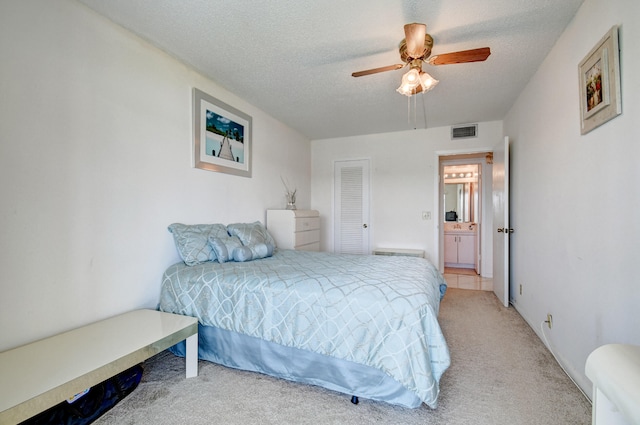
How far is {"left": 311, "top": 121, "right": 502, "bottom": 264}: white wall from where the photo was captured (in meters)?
4.32

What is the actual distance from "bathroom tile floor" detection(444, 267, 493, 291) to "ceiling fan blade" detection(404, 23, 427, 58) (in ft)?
11.6

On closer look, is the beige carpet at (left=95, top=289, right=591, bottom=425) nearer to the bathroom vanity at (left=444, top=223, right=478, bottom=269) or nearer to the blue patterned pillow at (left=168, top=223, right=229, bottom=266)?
the blue patterned pillow at (left=168, top=223, right=229, bottom=266)

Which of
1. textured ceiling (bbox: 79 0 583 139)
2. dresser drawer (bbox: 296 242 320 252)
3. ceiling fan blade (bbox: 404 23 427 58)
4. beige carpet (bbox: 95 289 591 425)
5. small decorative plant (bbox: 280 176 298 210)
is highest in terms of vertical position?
textured ceiling (bbox: 79 0 583 139)

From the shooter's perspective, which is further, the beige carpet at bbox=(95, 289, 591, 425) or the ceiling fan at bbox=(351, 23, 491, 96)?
the ceiling fan at bbox=(351, 23, 491, 96)

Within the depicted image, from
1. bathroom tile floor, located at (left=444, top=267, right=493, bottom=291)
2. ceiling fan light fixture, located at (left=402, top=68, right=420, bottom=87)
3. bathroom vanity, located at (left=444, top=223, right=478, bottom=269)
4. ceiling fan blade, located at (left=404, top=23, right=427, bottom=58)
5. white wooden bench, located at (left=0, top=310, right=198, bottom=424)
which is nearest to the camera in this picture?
white wooden bench, located at (left=0, top=310, right=198, bottom=424)

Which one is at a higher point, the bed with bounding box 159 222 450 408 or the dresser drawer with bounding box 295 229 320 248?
the dresser drawer with bounding box 295 229 320 248

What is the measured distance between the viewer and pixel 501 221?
11.3 ft

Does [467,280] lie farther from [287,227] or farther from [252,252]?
[252,252]

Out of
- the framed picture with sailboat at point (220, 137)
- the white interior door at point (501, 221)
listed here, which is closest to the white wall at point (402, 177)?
the white interior door at point (501, 221)

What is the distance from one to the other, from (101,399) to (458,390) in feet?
6.90

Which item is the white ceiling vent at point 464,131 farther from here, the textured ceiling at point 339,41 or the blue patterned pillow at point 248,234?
the blue patterned pillow at point 248,234

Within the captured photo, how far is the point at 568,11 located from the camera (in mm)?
1820

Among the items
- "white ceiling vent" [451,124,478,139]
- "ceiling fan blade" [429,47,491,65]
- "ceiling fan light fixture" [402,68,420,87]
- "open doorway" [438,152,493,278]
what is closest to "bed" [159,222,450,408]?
"ceiling fan light fixture" [402,68,420,87]

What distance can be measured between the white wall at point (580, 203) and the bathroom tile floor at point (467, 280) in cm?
140
